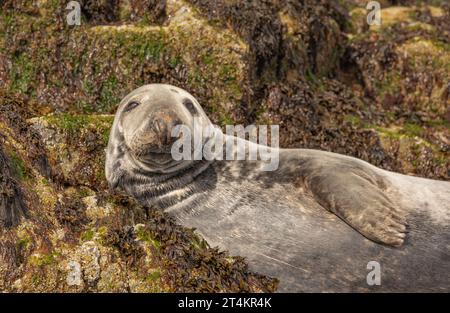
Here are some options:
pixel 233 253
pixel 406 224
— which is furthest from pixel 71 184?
pixel 406 224

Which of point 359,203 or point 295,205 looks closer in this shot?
point 359,203

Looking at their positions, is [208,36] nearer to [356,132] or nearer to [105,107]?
[105,107]

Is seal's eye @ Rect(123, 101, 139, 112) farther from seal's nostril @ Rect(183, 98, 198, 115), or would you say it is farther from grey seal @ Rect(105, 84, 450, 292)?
seal's nostril @ Rect(183, 98, 198, 115)

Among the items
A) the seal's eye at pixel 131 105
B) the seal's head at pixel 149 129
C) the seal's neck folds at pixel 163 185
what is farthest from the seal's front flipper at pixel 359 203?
the seal's eye at pixel 131 105

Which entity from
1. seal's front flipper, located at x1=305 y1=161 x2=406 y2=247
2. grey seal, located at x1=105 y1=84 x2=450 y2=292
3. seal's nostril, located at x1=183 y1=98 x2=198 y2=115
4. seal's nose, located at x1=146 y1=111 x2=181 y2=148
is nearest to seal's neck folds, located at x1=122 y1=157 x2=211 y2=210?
grey seal, located at x1=105 y1=84 x2=450 y2=292

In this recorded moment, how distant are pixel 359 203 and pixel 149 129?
1733mm

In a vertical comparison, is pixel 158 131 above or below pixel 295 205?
above

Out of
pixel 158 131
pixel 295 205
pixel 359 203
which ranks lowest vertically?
pixel 295 205

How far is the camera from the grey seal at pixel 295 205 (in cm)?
565

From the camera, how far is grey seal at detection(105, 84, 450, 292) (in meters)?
5.65

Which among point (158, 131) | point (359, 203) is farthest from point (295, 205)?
point (158, 131)

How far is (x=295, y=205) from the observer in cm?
600

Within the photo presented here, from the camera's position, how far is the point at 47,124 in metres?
7.53

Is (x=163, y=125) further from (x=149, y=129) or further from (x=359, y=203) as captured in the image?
(x=359, y=203)
